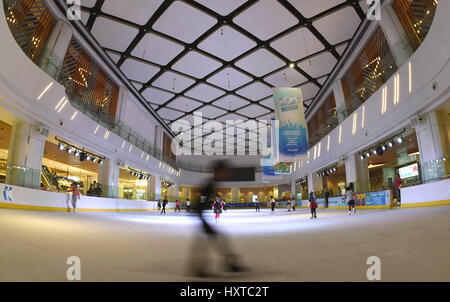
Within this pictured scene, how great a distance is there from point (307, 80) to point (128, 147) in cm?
1559

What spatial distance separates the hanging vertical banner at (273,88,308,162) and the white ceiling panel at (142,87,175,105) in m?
12.1

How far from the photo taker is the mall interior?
34.5 feet

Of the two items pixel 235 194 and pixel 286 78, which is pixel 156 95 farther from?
pixel 235 194

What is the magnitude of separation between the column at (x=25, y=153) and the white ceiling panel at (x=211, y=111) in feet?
50.5

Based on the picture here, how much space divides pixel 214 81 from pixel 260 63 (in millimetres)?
4036

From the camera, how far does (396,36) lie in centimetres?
1212

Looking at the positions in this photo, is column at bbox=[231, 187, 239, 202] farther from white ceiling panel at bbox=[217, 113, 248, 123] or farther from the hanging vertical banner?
the hanging vertical banner

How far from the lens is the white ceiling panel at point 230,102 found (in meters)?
22.9

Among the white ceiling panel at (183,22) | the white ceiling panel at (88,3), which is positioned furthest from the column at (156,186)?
the white ceiling panel at (88,3)

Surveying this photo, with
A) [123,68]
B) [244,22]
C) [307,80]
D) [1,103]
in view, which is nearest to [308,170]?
[307,80]

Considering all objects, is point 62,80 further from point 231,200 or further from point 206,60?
point 231,200

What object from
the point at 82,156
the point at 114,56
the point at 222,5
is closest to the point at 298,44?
the point at 222,5

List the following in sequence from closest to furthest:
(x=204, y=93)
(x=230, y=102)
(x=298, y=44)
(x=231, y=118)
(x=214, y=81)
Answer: (x=298, y=44)
(x=214, y=81)
(x=204, y=93)
(x=230, y=102)
(x=231, y=118)

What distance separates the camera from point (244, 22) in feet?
45.5
